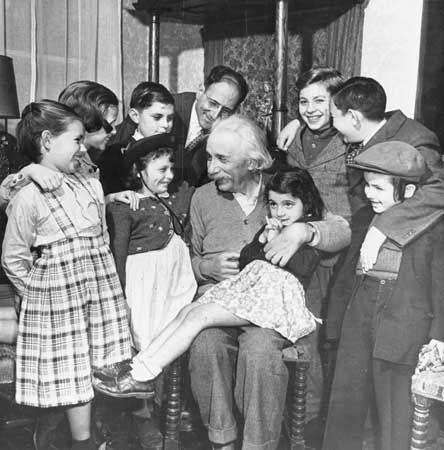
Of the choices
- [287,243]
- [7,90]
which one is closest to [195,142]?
[287,243]

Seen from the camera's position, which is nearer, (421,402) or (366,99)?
(421,402)

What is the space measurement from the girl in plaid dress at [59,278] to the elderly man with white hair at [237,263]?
1.20 feet

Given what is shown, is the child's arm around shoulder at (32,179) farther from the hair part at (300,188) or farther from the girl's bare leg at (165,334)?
the hair part at (300,188)

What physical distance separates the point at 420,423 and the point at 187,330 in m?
0.76

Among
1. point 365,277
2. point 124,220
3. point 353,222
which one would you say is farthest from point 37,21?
point 365,277

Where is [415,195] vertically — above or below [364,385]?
above

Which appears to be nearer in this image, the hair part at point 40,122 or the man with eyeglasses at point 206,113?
the hair part at point 40,122

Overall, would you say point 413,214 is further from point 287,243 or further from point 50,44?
point 50,44

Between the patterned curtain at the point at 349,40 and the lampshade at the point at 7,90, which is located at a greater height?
the patterned curtain at the point at 349,40

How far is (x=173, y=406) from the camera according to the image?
1977 mm

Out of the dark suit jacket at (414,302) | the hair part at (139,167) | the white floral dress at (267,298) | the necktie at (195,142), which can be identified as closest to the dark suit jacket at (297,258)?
the white floral dress at (267,298)

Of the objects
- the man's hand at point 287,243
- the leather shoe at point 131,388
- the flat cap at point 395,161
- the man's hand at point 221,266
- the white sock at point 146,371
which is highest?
the flat cap at point 395,161

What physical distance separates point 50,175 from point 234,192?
73 centimetres

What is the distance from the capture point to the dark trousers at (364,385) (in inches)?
73.6
